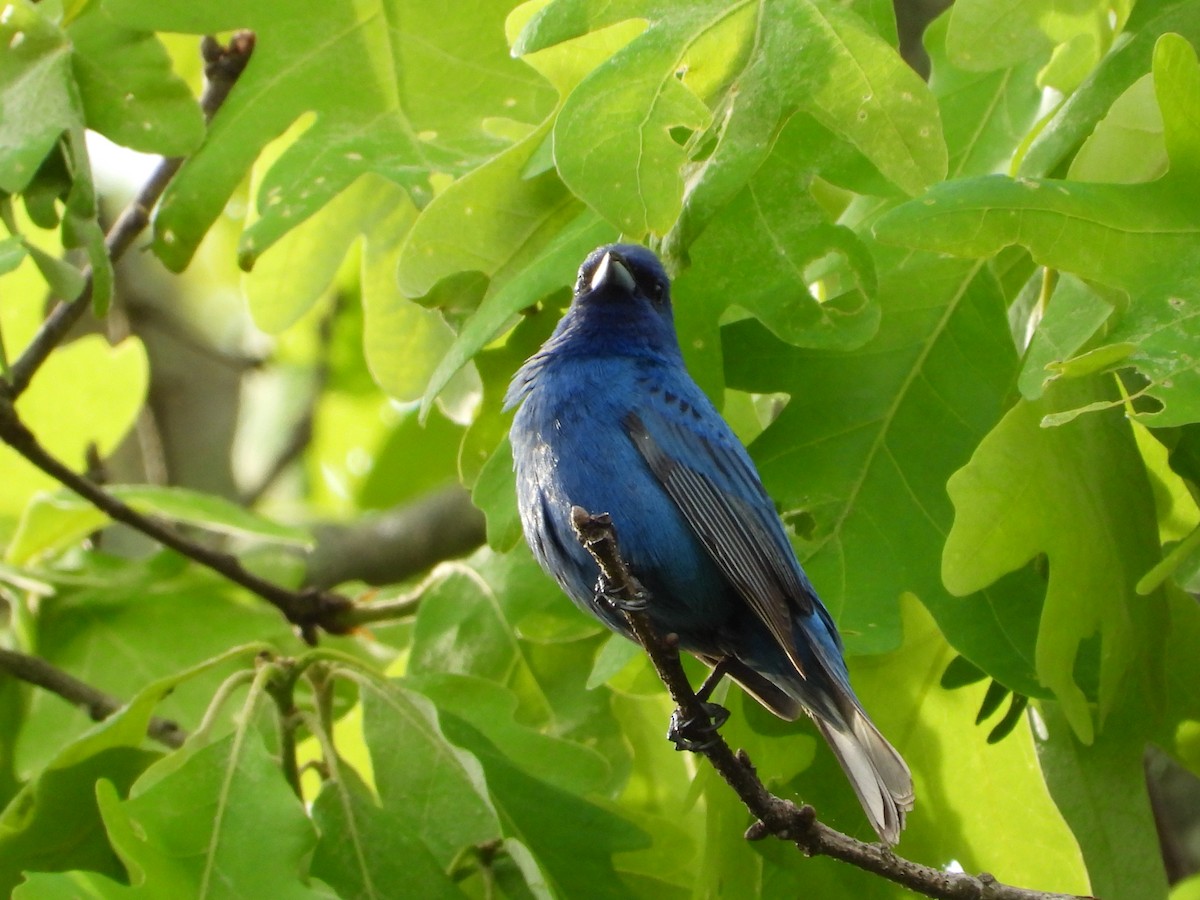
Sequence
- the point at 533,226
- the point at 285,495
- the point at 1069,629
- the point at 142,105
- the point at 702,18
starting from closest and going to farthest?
the point at 1069,629 < the point at 702,18 < the point at 533,226 < the point at 142,105 < the point at 285,495

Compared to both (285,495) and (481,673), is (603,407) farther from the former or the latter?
(285,495)

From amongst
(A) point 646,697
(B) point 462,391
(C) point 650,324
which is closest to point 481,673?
(A) point 646,697

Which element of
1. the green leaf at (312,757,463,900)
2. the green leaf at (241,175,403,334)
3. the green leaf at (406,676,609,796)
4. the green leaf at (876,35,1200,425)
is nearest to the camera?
the green leaf at (876,35,1200,425)

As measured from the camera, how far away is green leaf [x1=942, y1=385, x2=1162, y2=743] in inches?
100

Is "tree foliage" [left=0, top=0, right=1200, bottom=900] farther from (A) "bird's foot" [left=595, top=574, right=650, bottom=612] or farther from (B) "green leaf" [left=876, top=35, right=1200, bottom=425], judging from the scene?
(A) "bird's foot" [left=595, top=574, right=650, bottom=612]

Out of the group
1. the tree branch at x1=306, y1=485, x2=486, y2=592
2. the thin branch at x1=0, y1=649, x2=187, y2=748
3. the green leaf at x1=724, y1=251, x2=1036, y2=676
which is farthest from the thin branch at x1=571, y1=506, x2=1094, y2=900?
the tree branch at x1=306, y1=485, x2=486, y2=592

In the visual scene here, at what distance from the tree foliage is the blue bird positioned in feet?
0.31

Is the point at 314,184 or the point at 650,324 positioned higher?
the point at 314,184

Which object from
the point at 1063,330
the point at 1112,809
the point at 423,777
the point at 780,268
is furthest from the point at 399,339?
the point at 1112,809

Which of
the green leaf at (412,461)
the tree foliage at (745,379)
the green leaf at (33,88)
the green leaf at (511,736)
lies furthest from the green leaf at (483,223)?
the green leaf at (412,461)

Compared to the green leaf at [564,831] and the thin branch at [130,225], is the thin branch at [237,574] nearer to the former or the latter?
the thin branch at [130,225]

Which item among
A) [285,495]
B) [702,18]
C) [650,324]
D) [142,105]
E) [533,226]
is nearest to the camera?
[702,18]

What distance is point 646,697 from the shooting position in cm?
364

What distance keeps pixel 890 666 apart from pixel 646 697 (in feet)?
2.23
